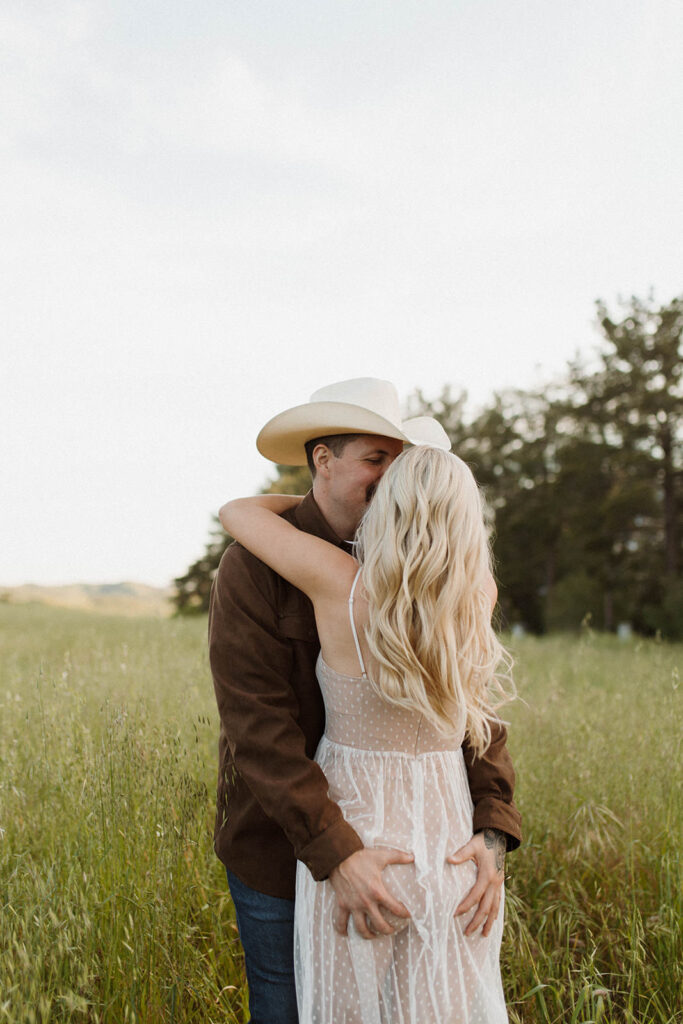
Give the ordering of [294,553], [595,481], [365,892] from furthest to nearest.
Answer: [595,481] → [294,553] → [365,892]

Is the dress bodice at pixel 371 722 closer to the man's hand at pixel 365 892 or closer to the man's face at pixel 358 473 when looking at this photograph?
the man's hand at pixel 365 892

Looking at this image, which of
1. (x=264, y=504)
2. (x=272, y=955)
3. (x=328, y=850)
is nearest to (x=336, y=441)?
(x=264, y=504)

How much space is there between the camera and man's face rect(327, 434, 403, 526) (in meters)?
2.00

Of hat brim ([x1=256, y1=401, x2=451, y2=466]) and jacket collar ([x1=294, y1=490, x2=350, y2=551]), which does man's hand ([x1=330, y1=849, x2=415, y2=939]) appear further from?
hat brim ([x1=256, y1=401, x2=451, y2=466])

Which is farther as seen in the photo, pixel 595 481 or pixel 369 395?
pixel 595 481

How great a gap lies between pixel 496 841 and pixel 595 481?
24984 mm

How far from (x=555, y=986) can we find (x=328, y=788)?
166 cm

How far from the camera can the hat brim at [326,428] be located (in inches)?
76.4

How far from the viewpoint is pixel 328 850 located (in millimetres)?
1597

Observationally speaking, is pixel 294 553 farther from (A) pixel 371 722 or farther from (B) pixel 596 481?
(B) pixel 596 481

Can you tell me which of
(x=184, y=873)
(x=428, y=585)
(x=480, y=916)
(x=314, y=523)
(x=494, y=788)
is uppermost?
(x=314, y=523)

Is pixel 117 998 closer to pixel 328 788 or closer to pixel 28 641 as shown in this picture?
pixel 328 788

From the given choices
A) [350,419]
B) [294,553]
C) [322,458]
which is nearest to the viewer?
[294,553]

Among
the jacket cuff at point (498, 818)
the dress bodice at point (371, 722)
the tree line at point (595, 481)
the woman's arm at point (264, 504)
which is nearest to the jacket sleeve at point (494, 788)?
the jacket cuff at point (498, 818)
